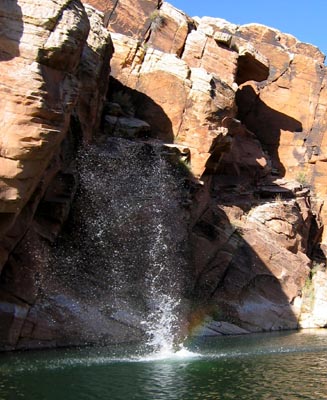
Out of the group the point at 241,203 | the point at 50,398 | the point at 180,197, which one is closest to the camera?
the point at 50,398

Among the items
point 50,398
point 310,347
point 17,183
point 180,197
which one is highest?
point 180,197

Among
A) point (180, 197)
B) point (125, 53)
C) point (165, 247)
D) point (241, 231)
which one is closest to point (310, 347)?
point (165, 247)

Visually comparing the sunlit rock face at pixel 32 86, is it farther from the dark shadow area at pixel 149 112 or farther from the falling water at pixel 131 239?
the dark shadow area at pixel 149 112

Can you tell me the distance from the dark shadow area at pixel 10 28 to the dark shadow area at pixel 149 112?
13.0 metres

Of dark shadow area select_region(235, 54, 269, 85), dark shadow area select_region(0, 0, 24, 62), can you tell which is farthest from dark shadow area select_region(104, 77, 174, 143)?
dark shadow area select_region(0, 0, 24, 62)

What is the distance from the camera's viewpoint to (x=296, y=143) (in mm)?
43594

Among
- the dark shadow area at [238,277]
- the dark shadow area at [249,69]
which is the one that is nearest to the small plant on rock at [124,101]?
the dark shadow area at [238,277]

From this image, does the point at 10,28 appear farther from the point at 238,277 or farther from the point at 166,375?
the point at 238,277

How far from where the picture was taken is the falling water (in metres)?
21.2

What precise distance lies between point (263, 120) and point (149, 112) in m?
17.2

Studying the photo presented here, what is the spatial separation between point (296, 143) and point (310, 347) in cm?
2566

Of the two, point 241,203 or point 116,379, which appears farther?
point 241,203

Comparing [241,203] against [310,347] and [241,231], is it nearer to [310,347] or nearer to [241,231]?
[241,231]

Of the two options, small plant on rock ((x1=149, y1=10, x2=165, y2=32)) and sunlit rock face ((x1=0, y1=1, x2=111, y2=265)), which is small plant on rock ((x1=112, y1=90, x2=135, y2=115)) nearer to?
small plant on rock ((x1=149, y1=10, x2=165, y2=32))
